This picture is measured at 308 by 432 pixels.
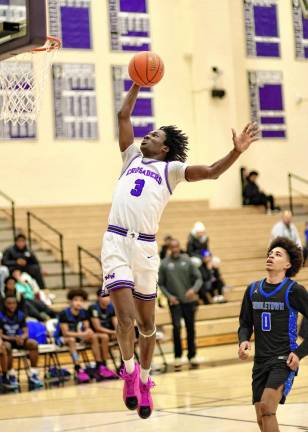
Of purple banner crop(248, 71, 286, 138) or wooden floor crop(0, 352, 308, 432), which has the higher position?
purple banner crop(248, 71, 286, 138)

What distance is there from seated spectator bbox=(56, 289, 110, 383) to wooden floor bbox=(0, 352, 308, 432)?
693 millimetres

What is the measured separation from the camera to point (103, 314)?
44.0 ft

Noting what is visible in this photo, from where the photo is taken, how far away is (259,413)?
618cm

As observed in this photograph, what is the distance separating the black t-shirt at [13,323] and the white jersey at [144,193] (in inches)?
231

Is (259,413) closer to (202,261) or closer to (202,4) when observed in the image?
(202,261)

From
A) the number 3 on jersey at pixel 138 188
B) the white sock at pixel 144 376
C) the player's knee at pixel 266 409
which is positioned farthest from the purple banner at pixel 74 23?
the player's knee at pixel 266 409

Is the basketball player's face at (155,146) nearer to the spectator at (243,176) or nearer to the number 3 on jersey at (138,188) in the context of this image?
the number 3 on jersey at (138,188)

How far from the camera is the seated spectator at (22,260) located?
622 inches

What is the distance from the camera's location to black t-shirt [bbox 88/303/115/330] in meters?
13.2

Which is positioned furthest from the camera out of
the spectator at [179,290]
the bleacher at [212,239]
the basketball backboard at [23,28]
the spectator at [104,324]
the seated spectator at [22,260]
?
the bleacher at [212,239]

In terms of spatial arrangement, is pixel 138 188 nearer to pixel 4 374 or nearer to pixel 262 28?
pixel 4 374

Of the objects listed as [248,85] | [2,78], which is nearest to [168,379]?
[2,78]

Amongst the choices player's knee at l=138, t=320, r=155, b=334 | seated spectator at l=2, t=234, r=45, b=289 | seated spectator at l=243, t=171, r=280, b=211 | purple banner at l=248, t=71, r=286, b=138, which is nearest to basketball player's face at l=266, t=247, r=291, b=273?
player's knee at l=138, t=320, r=155, b=334

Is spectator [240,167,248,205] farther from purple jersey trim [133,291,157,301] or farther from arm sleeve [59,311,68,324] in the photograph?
purple jersey trim [133,291,157,301]
